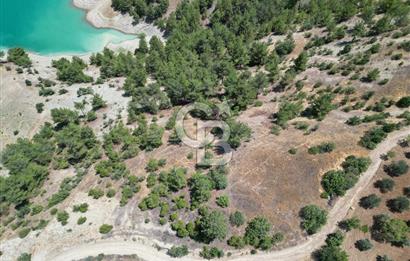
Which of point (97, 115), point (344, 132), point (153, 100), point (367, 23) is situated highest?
point (367, 23)

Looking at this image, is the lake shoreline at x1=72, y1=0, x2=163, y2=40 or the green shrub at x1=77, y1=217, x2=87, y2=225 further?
the lake shoreline at x1=72, y1=0, x2=163, y2=40

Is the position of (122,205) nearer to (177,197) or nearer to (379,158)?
(177,197)

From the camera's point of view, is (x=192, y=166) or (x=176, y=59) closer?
(x=192, y=166)

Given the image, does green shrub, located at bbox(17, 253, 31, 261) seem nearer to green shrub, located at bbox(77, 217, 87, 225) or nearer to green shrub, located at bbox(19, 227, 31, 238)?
green shrub, located at bbox(19, 227, 31, 238)

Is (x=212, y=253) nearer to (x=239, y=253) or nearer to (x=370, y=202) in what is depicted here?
(x=239, y=253)

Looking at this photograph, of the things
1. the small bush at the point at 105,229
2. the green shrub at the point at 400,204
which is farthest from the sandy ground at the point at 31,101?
the green shrub at the point at 400,204

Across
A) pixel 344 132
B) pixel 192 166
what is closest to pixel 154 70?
pixel 192 166

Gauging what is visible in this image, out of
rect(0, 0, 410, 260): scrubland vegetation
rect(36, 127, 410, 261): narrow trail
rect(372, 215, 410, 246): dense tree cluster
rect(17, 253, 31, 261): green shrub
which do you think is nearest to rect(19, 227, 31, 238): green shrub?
rect(0, 0, 410, 260): scrubland vegetation

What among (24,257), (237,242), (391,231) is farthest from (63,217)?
(391,231)
